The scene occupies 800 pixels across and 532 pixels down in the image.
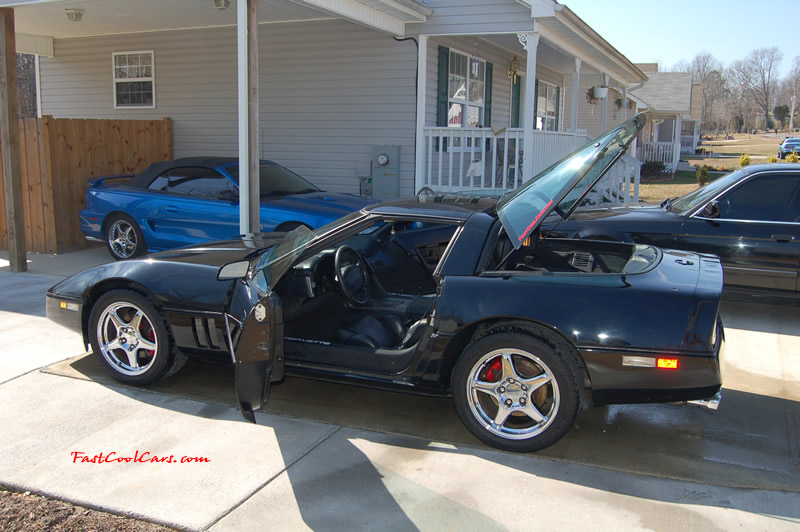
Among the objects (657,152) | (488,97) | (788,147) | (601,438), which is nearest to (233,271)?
(601,438)

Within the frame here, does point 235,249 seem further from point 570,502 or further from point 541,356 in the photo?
point 570,502

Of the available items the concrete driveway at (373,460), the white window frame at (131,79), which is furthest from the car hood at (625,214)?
the white window frame at (131,79)

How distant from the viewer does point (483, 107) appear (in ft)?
43.3

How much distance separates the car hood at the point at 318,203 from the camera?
830 centimetres

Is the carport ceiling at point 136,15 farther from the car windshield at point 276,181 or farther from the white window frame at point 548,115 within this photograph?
the white window frame at point 548,115

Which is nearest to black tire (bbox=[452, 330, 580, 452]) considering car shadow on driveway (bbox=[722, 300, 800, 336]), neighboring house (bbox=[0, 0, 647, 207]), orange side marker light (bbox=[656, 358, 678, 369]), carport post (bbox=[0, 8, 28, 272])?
orange side marker light (bbox=[656, 358, 678, 369])

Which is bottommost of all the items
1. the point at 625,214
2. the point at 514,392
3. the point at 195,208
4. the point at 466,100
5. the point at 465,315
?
the point at 514,392

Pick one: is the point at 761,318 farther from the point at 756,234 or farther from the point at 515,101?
the point at 515,101

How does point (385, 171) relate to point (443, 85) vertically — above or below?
below

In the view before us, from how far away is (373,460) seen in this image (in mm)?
3678

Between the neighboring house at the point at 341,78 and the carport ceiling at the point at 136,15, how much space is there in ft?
0.13

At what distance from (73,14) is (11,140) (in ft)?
11.5

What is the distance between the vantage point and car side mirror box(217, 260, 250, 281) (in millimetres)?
4344

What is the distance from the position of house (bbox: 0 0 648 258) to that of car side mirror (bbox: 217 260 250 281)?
16.7ft
